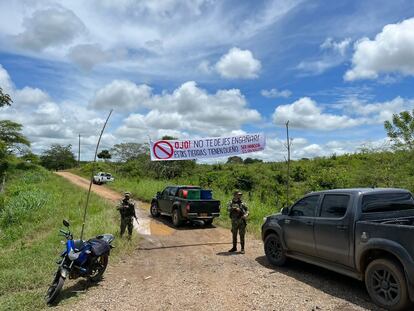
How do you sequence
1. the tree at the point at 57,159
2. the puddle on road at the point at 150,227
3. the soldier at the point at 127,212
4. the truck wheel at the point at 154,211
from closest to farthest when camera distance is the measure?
the soldier at the point at 127,212
the puddle on road at the point at 150,227
the truck wheel at the point at 154,211
the tree at the point at 57,159

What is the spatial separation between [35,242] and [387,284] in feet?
36.8

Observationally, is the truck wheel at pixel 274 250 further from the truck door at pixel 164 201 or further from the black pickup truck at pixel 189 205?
the truck door at pixel 164 201

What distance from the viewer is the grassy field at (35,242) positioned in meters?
7.33

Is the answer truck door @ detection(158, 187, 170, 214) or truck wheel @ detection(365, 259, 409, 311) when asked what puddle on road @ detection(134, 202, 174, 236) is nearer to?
truck door @ detection(158, 187, 170, 214)

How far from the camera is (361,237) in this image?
254 inches

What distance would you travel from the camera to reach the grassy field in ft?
24.1

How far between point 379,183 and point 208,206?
8.11 m

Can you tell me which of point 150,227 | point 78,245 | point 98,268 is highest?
point 78,245

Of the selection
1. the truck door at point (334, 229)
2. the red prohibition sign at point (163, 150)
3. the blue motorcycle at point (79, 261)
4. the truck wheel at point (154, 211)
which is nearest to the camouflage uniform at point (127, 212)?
the red prohibition sign at point (163, 150)

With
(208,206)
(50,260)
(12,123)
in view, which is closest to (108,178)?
(12,123)

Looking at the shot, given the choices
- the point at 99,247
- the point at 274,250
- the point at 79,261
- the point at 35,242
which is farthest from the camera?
the point at 35,242

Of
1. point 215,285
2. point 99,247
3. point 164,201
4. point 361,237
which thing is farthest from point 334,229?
point 164,201

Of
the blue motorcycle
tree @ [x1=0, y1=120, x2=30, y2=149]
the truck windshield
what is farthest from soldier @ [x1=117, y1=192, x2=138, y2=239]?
tree @ [x1=0, y1=120, x2=30, y2=149]

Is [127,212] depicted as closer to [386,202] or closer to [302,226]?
[302,226]
